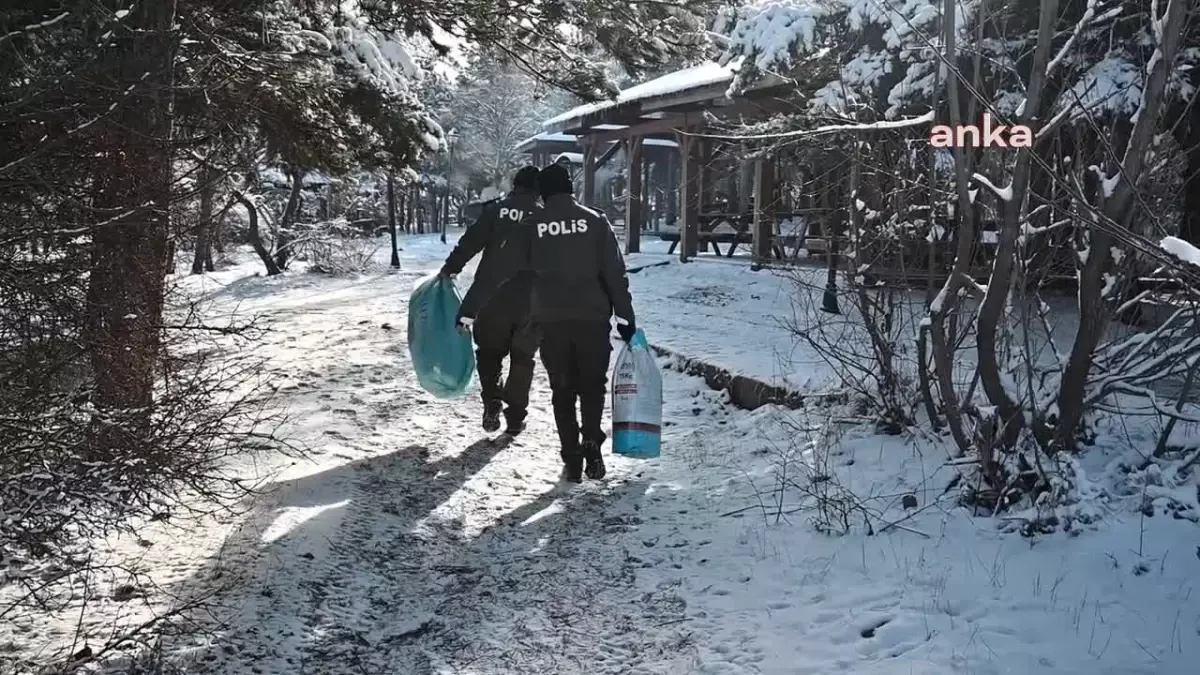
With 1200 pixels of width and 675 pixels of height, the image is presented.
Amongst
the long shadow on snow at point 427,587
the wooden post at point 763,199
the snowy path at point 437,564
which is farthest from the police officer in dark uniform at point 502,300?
the wooden post at point 763,199

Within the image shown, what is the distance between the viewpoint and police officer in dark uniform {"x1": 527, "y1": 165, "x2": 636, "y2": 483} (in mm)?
5289

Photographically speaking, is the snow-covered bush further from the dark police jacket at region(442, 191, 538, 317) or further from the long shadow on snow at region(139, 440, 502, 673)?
the long shadow on snow at region(139, 440, 502, 673)

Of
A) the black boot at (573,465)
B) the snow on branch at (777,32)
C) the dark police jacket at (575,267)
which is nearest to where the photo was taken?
the dark police jacket at (575,267)

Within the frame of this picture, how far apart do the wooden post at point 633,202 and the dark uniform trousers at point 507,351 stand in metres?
13.1

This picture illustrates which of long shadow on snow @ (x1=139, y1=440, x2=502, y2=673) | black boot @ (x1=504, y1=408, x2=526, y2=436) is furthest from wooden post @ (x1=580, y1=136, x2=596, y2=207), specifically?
long shadow on snow @ (x1=139, y1=440, x2=502, y2=673)

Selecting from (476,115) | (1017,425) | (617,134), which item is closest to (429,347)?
(1017,425)

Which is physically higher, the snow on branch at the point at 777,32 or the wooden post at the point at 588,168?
the snow on branch at the point at 777,32

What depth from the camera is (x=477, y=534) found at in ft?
15.0

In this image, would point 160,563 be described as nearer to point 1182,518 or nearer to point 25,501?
point 25,501

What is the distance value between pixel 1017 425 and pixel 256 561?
142 inches

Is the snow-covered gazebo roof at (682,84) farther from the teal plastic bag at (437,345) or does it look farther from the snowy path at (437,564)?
the snowy path at (437,564)

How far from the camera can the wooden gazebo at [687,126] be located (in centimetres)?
1449

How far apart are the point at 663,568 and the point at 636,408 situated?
1.29 m

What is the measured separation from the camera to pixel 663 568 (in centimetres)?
423
